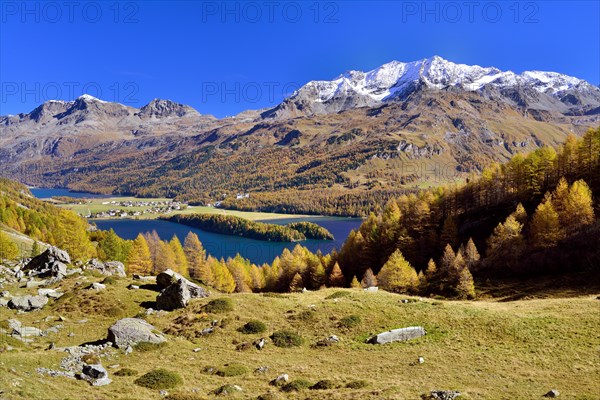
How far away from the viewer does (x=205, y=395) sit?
2677 centimetres

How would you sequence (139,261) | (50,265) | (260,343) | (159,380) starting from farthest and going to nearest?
(139,261)
(50,265)
(260,343)
(159,380)

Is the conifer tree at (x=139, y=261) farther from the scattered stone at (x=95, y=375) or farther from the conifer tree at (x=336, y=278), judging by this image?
the scattered stone at (x=95, y=375)

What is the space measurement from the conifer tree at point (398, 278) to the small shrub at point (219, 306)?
49.5 meters

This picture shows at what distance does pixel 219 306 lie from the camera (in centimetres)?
4709

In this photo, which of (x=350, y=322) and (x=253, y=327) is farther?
(x=350, y=322)

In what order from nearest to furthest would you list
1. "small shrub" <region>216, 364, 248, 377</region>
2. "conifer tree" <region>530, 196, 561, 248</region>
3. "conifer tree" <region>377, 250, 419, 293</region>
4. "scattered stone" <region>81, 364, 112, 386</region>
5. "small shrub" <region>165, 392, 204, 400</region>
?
"small shrub" <region>165, 392, 204, 400</region>
"scattered stone" <region>81, 364, 112, 386</region>
"small shrub" <region>216, 364, 248, 377</region>
"conifer tree" <region>530, 196, 561, 248</region>
"conifer tree" <region>377, 250, 419, 293</region>

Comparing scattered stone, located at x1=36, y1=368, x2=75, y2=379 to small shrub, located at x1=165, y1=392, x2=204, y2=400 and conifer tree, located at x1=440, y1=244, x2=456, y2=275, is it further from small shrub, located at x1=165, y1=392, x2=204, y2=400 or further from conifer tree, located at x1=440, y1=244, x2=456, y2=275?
conifer tree, located at x1=440, y1=244, x2=456, y2=275

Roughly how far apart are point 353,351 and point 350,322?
6.26 metres

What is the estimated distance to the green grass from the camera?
2650 centimetres

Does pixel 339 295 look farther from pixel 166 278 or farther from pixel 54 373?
pixel 54 373

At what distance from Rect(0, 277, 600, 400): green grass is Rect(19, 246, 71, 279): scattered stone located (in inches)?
704

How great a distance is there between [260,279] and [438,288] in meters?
58.3

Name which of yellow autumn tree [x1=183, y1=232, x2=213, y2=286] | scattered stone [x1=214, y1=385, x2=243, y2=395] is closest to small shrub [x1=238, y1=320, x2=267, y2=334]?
scattered stone [x1=214, y1=385, x2=243, y2=395]

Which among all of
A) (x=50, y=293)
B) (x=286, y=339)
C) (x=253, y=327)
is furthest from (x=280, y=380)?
(x=50, y=293)
